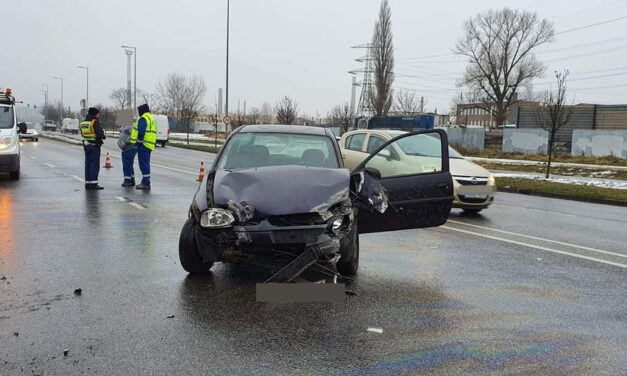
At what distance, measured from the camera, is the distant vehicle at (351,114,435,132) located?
38031 mm

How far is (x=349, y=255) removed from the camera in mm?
5246

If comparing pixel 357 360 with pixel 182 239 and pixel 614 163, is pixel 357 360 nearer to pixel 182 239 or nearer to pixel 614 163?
pixel 182 239

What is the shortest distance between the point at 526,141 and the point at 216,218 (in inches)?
1464

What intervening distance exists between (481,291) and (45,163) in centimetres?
1942

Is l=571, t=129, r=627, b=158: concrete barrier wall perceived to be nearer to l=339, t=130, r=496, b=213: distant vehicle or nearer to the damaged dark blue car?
l=339, t=130, r=496, b=213: distant vehicle

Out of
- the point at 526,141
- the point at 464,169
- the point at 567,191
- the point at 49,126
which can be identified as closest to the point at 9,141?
the point at 464,169

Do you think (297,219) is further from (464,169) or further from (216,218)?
(464,169)

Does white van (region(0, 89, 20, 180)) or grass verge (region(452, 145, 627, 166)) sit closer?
white van (region(0, 89, 20, 180))

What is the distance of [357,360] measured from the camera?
11.8 ft

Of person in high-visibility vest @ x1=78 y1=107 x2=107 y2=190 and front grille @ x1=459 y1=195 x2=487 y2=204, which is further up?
person in high-visibility vest @ x1=78 y1=107 x2=107 y2=190

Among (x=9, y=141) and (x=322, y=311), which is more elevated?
(x=9, y=141)

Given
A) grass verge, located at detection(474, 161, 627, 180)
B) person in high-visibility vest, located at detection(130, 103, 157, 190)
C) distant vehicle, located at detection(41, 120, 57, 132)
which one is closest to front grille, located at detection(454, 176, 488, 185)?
person in high-visibility vest, located at detection(130, 103, 157, 190)

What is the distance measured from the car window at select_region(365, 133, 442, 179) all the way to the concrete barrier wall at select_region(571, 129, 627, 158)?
29.4 meters

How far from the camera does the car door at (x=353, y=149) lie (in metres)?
11.7
